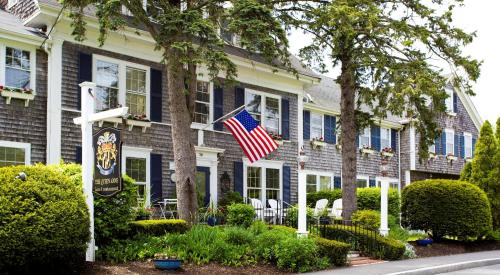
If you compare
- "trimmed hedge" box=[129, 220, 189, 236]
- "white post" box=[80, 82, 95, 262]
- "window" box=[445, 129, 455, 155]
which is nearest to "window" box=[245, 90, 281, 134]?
"trimmed hedge" box=[129, 220, 189, 236]

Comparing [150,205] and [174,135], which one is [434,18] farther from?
[150,205]

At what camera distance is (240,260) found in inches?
502

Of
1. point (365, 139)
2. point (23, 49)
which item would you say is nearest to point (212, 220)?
point (23, 49)

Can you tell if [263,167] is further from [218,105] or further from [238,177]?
[218,105]

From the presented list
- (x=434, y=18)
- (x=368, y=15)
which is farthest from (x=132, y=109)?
(x=434, y=18)

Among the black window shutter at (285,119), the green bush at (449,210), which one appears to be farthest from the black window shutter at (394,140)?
the green bush at (449,210)

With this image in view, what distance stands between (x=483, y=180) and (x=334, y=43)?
28.9 feet

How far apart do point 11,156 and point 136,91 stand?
4342 mm

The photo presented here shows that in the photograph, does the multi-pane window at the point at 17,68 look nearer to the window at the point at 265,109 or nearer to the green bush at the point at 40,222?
the green bush at the point at 40,222

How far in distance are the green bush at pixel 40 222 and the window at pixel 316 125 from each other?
1732cm

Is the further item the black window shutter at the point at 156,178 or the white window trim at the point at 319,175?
the white window trim at the point at 319,175

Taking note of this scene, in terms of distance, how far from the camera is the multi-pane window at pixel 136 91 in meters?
18.6

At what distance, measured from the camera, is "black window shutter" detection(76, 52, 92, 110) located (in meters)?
17.2

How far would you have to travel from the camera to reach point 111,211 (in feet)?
39.6
